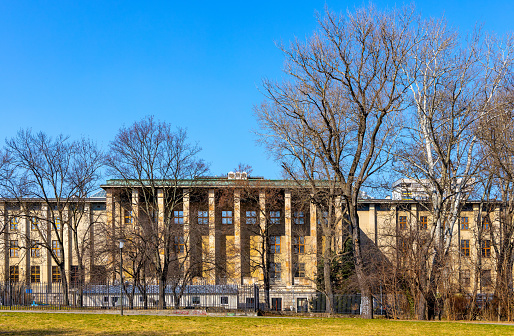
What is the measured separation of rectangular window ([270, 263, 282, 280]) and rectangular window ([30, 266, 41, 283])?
24459 mm

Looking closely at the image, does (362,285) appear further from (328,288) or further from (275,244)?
(275,244)

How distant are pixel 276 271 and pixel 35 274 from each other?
2545cm

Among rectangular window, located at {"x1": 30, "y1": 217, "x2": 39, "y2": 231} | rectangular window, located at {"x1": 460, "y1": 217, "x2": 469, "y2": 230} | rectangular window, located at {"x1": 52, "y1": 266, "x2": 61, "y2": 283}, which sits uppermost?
rectangular window, located at {"x1": 30, "y1": 217, "x2": 39, "y2": 231}

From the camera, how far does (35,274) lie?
56.7m

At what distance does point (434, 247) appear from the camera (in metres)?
26.8

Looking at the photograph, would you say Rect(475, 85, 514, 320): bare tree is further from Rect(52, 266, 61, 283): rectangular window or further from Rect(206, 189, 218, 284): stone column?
Rect(52, 266, 61, 283): rectangular window

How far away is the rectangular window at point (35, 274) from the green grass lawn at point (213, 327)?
3647 cm

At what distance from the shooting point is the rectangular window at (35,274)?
5646cm

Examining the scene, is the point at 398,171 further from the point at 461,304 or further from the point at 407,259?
the point at 461,304

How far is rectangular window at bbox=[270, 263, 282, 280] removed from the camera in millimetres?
55688

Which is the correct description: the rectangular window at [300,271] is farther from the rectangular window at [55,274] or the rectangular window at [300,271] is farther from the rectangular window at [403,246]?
the rectangular window at [403,246]

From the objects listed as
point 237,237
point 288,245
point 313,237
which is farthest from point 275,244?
point 237,237

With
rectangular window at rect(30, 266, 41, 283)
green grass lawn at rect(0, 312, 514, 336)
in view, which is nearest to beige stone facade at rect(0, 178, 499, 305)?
rectangular window at rect(30, 266, 41, 283)

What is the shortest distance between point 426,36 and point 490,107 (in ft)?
15.9
